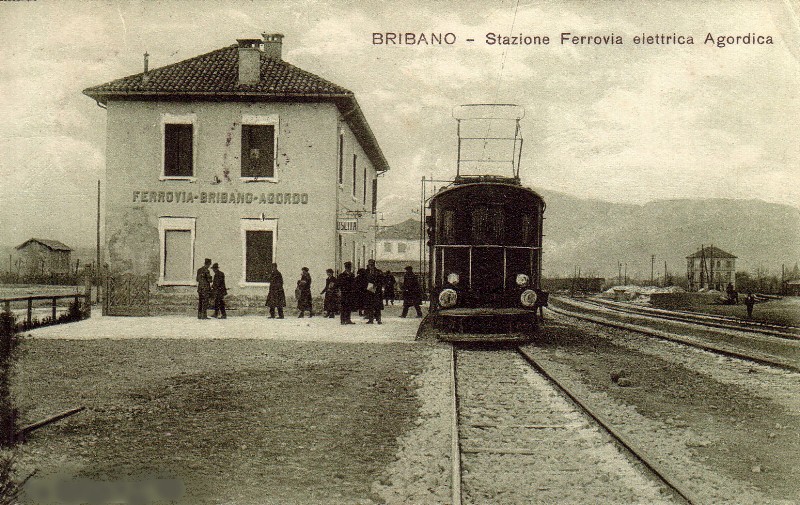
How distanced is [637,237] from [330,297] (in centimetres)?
11158

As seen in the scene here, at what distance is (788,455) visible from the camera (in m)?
5.50

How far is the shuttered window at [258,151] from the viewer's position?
1912cm

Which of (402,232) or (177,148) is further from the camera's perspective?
(402,232)

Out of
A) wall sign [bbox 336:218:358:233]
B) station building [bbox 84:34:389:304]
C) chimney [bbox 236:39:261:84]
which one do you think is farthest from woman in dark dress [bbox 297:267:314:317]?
chimney [bbox 236:39:261:84]

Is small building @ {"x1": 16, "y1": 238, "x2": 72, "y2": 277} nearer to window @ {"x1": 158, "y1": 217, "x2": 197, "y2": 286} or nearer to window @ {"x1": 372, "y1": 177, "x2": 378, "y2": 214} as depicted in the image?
window @ {"x1": 372, "y1": 177, "x2": 378, "y2": 214}

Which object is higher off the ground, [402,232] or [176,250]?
[402,232]

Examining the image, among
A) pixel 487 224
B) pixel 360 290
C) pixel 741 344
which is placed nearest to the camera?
pixel 487 224

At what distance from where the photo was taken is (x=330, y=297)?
1825 centimetres

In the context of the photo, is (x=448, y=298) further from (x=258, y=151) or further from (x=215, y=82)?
(x=215, y=82)

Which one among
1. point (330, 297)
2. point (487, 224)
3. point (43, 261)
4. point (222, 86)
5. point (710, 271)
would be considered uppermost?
point (222, 86)

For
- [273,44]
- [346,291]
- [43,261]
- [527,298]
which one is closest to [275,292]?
[346,291]

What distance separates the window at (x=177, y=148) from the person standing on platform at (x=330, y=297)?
199 inches

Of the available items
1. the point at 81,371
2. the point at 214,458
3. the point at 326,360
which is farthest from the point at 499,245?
the point at 214,458

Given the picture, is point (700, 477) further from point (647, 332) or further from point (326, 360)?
point (647, 332)
